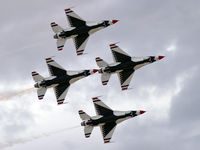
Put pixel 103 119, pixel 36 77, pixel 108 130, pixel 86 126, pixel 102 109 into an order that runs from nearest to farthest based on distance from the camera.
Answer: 1. pixel 86 126
2. pixel 103 119
3. pixel 36 77
4. pixel 102 109
5. pixel 108 130

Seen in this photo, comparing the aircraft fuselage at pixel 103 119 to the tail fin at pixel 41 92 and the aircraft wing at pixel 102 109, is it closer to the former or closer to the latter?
the aircraft wing at pixel 102 109

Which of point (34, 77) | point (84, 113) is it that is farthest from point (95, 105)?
point (34, 77)

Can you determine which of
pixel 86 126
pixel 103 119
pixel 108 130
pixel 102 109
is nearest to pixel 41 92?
pixel 86 126

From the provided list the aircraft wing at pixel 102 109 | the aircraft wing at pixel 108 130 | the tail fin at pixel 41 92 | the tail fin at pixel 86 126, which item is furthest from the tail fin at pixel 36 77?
the aircraft wing at pixel 108 130

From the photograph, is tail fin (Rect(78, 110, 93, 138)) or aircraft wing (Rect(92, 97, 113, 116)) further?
aircraft wing (Rect(92, 97, 113, 116))

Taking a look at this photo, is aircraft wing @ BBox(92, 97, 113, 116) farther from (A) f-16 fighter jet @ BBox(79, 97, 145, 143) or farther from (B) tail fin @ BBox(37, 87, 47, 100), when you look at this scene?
(B) tail fin @ BBox(37, 87, 47, 100)

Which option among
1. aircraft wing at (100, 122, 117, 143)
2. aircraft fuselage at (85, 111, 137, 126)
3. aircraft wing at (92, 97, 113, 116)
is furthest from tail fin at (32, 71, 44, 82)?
aircraft wing at (100, 122, 117, 143)

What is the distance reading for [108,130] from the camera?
19962 centimetres

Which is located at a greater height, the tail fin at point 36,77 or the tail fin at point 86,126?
the tail fin at point 36,77

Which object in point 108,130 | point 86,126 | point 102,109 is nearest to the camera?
point 86,126

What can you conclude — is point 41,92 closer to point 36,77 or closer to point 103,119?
point 36,77

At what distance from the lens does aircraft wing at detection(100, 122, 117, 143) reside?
200 metres

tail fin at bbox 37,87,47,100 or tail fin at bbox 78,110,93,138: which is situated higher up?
tail fin at bbox 37,87,47,100

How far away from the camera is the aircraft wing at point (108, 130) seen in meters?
200
